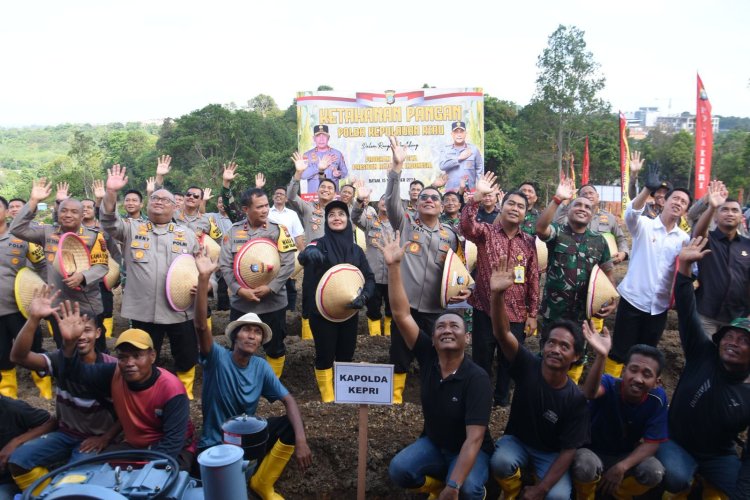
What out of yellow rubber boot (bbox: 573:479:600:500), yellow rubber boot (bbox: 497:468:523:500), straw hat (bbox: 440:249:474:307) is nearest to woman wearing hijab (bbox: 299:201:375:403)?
straw hat (bbox: 440:249:474:307)

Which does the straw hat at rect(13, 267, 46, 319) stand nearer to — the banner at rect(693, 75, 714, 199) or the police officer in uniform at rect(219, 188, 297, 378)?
the police officer in uniform at rect(219, 188, 297, 378)

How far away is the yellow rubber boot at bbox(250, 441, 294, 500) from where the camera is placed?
3.69 m

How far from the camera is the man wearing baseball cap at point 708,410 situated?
3.36 meters

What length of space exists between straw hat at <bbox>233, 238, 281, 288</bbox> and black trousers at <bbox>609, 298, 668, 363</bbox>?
3.37 metres

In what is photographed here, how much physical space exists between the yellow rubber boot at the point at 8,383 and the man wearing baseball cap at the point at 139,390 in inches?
104

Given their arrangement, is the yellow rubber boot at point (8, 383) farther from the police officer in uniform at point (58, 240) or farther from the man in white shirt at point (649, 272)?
the man in white shirt at point (649, 272)

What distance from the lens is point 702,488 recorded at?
362 cm

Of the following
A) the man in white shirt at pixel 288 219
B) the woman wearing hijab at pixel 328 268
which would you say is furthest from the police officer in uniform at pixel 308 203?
the woman wearing hijab at pixel 328 268

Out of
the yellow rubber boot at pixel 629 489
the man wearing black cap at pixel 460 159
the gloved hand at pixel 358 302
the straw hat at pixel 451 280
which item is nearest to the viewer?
the yellow rubber boot at pixel 629 489

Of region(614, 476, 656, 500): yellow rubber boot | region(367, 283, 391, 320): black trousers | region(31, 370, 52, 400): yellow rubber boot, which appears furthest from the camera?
region(367, 283, 391, 320): black trousers

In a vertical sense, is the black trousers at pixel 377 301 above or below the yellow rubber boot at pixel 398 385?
above

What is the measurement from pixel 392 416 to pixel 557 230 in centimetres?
223

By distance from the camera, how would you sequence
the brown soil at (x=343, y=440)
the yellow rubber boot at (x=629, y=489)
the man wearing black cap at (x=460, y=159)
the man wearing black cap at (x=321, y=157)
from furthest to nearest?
1. the man wearing black cap at (x=321, y=157)
2. the man wearing black cap at (x=460, y=159)
3. the brown soil at (x=343, y=440)
4. the yellow rubber boot at (x=629, y=489)

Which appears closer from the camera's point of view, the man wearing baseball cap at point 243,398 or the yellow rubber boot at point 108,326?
the man wearing baseball cap at point 243,398
